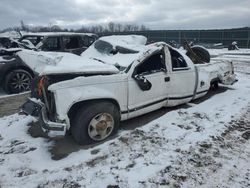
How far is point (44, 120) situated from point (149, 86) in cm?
199

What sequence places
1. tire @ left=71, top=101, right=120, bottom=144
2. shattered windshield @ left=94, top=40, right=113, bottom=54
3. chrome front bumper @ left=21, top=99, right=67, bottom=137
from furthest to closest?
1. shattered windshield @ left=94, top=40, right=113, bottom=54
2. tire @ left=71, top=101, right=120, bottom=144
3. chrome front bumper @ left=21, top=99, right=67, bottom=137

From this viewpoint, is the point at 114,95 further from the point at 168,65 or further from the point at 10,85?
the point at 10,85

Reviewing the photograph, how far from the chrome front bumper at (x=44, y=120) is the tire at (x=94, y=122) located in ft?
1.01

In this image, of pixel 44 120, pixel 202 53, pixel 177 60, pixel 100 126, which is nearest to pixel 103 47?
pixel 177 60

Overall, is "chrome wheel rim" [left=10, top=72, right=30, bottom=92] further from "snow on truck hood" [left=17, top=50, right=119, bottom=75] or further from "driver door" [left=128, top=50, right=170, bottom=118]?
"driver door" [left=128, top=50, right=170, bottom=118]

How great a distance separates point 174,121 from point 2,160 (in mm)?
3147

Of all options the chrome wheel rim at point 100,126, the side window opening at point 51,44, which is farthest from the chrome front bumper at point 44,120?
the side window opening at point 51,44

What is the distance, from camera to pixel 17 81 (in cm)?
730

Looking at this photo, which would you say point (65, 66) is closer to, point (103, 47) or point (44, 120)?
point (44, 120)

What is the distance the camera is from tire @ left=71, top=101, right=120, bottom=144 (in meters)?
3.89

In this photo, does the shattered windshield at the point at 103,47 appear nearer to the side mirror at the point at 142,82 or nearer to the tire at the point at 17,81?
the side mirror at the point at 142,82

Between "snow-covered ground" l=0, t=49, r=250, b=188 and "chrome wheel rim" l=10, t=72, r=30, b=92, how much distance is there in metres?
2.44

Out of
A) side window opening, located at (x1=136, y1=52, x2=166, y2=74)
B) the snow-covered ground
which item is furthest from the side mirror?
the snow-covered ground

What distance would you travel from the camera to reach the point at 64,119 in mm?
3717
